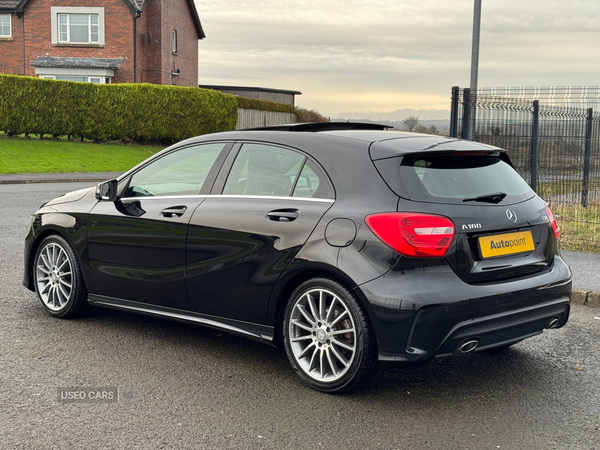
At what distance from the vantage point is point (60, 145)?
29766mm

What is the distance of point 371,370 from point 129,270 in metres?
2.14

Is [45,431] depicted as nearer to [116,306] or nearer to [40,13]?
[116,306]

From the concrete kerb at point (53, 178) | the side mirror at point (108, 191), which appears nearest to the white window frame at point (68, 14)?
the concrete kerb at point (53, 178)

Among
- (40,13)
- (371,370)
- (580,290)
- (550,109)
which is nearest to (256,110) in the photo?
(40,13)

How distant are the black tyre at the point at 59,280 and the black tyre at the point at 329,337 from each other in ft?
7.15

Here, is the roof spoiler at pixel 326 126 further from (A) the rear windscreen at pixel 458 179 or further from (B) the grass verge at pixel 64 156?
(B) the grass verge at pixel 64 156

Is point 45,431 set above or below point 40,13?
below

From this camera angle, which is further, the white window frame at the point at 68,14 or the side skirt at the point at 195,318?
the white window frame at the point at 68,14

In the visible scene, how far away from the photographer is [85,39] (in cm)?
4100

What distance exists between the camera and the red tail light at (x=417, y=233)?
13.1 ft

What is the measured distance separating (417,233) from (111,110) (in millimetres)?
29683

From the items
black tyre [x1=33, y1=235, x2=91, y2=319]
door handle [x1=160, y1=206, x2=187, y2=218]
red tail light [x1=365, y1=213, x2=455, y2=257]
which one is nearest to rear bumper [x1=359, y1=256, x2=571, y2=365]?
red tail light [x1=365, y1=213, x2=455, y2=257]

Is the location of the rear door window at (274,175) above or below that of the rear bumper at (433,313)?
above

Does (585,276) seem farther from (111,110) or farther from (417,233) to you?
(111,110)
